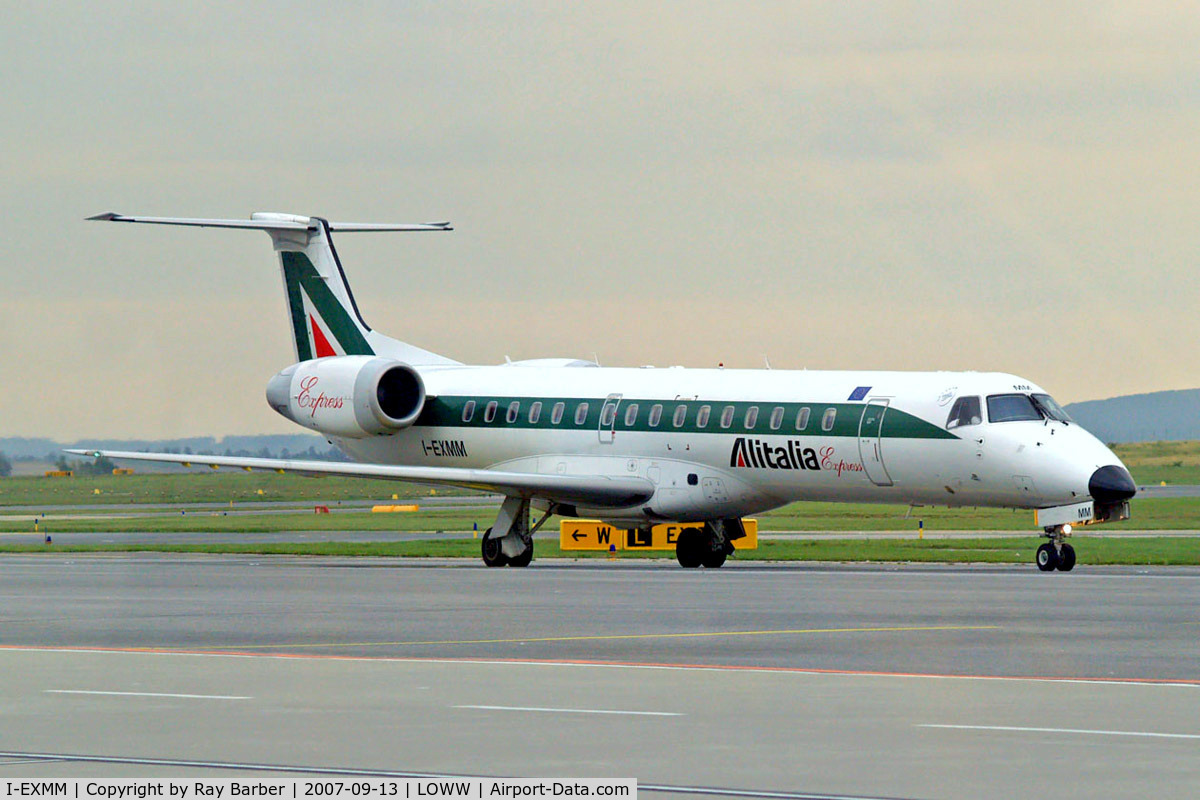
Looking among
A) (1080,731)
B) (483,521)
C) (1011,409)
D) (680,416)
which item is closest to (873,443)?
A: (1011,409)

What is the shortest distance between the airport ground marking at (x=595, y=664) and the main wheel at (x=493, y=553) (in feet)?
72.8

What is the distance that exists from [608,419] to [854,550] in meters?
6.93

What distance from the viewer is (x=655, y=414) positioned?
43656 mm

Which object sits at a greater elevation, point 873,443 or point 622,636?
point 873,443

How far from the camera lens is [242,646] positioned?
70.7ft

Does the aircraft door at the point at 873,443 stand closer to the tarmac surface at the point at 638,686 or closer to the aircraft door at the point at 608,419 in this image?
the aircraft door at the point at 608,419

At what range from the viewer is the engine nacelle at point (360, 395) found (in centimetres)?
4731

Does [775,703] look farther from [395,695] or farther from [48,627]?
[48,627]

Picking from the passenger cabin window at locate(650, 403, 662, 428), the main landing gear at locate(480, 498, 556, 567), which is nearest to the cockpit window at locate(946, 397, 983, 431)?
the passenger cabin window at locate(650, 403, 662, 428)

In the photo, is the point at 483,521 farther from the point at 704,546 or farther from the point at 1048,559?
the point at 1048,559

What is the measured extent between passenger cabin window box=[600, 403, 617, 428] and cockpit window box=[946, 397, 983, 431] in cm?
825

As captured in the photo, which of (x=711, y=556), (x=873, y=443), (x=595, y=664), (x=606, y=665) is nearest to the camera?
(x=606, y=665)

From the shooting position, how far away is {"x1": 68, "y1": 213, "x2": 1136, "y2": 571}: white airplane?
38.6 m

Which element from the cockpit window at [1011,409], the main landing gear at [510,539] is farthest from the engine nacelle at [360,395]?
the cockpit window at [1011,409]
